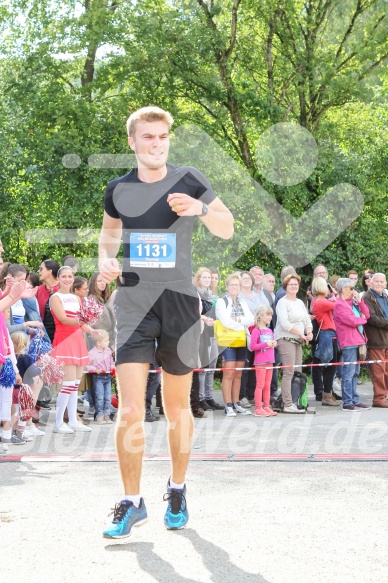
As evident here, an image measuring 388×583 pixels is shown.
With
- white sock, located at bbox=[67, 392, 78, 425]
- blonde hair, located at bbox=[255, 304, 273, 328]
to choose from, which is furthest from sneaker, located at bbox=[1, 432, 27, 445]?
blonde hair, located at bbox=[255, 304, 273, 328]

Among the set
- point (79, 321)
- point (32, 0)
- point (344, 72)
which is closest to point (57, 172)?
point (32, 0)

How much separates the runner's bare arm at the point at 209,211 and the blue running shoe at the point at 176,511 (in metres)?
1.39

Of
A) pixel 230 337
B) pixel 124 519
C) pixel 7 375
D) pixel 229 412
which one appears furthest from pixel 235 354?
pixel 124 519

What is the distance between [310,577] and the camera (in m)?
3.89

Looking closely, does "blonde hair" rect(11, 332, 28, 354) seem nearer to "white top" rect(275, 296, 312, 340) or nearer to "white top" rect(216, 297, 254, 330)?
"white top" rect(216, 297, 254, 330)

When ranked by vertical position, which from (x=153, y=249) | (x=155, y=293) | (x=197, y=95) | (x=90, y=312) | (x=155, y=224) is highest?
(x=197, y=95)

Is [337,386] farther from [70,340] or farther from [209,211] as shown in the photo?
[209,211]

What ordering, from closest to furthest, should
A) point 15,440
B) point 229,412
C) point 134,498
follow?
point 134,498 → point 15,440 → point 229,412

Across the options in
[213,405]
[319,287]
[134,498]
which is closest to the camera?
[134,498]

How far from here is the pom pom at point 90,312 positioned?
10312 mm

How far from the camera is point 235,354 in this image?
11.7 meters

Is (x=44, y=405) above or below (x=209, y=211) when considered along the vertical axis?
below

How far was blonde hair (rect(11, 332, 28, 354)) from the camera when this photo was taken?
9.33m

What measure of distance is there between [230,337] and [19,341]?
3128mm
